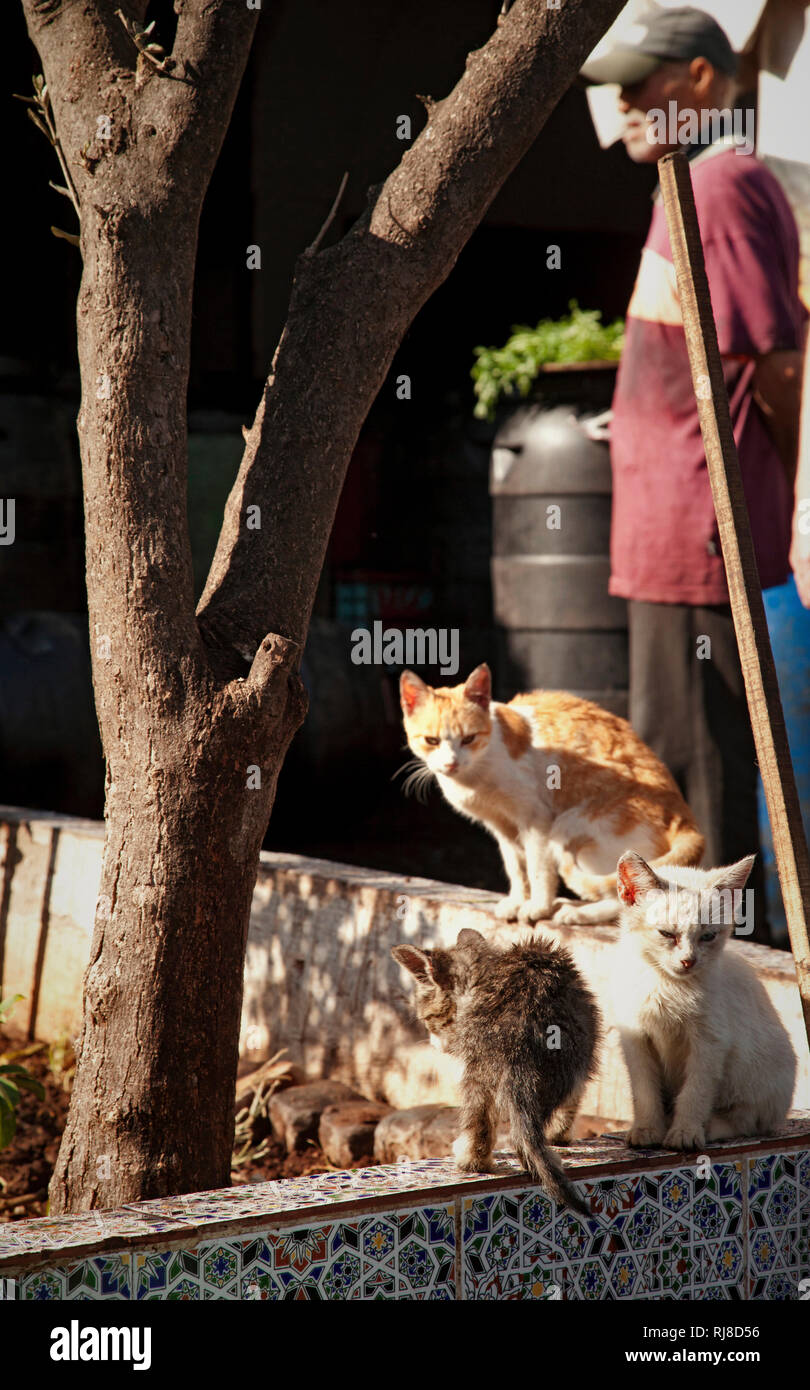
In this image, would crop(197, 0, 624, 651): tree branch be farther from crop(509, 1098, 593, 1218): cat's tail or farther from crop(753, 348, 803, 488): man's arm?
crop(753, 348, 803, 488): man's arm

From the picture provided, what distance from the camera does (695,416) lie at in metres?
5.96

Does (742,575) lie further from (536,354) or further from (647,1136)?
(536,354)

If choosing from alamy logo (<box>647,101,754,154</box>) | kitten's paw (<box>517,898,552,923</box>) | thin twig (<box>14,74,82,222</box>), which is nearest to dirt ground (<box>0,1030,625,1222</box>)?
kitten's paw (<box>517,898,552,923</box>)

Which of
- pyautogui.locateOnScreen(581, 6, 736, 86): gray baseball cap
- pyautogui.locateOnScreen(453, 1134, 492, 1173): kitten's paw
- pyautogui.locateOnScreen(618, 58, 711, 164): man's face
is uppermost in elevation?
pyautogui.locateOnScreen(581, 6, 736, 86): gray baseball cap

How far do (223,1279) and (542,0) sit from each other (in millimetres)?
2560

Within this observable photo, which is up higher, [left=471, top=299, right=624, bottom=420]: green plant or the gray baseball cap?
the gray baseball cap

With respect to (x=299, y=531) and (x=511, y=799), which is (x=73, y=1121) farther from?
(x=511, y=799)

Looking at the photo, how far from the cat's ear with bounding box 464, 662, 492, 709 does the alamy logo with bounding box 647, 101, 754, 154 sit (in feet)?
9.87

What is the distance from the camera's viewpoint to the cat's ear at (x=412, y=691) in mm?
4020

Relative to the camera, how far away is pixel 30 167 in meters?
10.0

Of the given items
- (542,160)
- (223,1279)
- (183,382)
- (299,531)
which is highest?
(542,160)

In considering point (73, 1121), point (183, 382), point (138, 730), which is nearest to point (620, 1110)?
point (73, 1121)

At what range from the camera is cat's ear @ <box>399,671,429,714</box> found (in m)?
4.02
